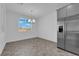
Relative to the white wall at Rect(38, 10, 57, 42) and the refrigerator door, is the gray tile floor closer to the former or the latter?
the refrigerator door

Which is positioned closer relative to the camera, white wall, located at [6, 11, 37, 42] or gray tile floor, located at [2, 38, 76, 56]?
gray tile floor, located at [2, 38, 76, 56]

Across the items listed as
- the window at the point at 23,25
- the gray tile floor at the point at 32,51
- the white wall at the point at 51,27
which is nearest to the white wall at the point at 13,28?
the window at the point at 23,25

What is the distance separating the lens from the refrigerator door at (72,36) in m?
3.82

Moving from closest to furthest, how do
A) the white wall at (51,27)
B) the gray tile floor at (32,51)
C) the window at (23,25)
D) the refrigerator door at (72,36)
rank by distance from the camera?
the refrigerator door at (72,36)
the gray tile floor at (32,51)
the white wall at (51,27)
the window at (23,25)

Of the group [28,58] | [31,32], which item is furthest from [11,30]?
[28,58]

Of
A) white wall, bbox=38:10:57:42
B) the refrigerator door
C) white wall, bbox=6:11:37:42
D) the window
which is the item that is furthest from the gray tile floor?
the window

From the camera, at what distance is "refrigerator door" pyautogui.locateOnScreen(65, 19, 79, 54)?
12.5 ft

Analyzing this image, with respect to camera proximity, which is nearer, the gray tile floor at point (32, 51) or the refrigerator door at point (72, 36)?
the refrigerator door at point (72, 36)

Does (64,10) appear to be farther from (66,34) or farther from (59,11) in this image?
(66,34)

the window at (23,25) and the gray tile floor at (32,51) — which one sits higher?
the window at (23,25)

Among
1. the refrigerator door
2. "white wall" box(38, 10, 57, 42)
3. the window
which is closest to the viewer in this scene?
the refrigerator door

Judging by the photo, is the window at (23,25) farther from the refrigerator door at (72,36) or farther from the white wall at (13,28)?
the refrigerator door at (72,36)

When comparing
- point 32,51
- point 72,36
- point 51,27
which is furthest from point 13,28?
point 72,36

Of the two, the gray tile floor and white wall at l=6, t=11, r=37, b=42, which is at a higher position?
white wall at l=6, t=11, r=37, b=42
